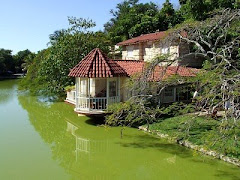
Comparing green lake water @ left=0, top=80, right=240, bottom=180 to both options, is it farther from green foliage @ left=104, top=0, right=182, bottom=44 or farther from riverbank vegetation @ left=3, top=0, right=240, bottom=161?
green foliage @ left=104, top=0, right=182, bottom=44

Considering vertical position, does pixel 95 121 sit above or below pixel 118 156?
above

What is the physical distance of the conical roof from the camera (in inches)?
627

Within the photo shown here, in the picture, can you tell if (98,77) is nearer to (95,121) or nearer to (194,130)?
(95,121)

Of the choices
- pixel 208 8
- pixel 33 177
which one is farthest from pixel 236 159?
pixel 208 8

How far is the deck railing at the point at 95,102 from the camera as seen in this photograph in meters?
16.2

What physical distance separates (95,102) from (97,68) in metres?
1.90

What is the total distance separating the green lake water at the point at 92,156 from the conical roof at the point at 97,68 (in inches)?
114

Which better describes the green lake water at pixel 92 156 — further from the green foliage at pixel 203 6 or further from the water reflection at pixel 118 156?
the green foliage at pixel 203 6

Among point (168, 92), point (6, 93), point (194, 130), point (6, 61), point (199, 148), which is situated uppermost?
point (6, 61)

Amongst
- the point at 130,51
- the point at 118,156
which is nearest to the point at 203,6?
the point at 130,51

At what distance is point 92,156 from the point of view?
11.4 metres

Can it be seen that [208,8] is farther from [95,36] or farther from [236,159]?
[236,159]

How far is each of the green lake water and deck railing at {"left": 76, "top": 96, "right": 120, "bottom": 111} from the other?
3.29ft

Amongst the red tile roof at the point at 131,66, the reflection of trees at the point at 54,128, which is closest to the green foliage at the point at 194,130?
the red tile roof at the point at 131,66
